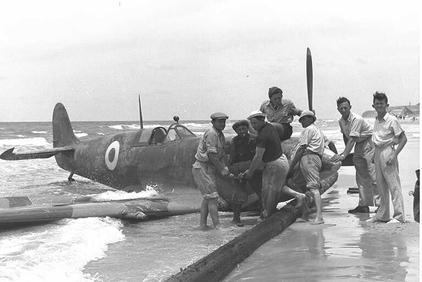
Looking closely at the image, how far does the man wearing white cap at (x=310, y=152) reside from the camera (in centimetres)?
831

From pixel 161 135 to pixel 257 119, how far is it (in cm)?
464

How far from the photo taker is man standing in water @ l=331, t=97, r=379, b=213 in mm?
8648

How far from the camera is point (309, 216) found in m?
8.89

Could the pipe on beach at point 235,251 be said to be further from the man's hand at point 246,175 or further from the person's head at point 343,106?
the person's head at point 343,106

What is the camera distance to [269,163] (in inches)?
318

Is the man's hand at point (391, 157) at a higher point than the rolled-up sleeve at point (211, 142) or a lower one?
lower

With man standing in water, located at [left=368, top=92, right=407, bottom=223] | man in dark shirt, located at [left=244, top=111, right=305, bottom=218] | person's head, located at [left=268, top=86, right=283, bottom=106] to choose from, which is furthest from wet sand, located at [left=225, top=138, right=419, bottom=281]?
person's head, located at [left=268, top=86, right=283, bottom=106]

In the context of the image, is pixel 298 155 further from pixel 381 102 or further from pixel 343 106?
pixel 381 102

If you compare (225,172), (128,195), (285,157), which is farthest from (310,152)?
(128,195)

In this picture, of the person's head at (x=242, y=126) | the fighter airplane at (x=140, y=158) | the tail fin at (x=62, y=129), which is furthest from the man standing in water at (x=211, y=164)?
the tail fin at (x=62, y=129)

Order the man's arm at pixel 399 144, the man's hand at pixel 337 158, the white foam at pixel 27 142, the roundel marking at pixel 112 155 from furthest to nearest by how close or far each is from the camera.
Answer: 1. the white foam at pixel 27 142
2. the roundel marking at pixel 112 155
3. the man's hand at pixel 337 158
4. the man's arm at pixel 399 144

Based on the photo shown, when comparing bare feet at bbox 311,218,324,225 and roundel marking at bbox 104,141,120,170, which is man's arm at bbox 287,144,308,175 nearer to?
bare feet at bbox 311,218,324,225

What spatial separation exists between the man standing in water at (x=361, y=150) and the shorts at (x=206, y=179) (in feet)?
7.06

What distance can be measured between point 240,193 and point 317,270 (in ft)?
10.4
